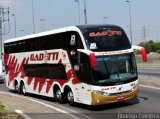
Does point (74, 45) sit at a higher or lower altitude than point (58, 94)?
higher

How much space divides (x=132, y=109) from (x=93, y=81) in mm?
1780

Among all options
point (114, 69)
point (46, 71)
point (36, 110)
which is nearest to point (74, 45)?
point (114, 69)

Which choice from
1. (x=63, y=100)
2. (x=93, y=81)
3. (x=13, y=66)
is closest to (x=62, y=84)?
(x=63, y=100)

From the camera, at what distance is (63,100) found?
64.7ft

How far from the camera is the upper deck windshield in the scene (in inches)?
672

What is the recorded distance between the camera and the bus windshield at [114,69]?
16609 millimetres

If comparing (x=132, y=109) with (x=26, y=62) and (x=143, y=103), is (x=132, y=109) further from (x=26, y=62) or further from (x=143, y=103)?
(x=26, y=62)

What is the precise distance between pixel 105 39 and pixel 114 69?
4.28 feet

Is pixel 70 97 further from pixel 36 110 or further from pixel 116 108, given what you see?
pixel 36 110

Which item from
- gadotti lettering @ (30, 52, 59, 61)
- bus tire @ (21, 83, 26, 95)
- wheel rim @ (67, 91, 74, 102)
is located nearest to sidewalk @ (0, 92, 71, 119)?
wheel rim @ (67, 91, 74, 102)

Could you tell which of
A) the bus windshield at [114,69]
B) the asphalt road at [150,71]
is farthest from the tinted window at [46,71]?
the asphalt road at [150,71]

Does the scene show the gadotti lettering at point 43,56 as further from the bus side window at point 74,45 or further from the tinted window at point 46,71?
the bus side window at point 74,45

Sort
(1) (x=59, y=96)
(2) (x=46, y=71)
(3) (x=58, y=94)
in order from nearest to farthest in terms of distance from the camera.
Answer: (1) (x=59, y=96), (3) (x=58, y=94), (2) (x=46, y=71)

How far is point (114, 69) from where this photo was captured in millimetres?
16922
